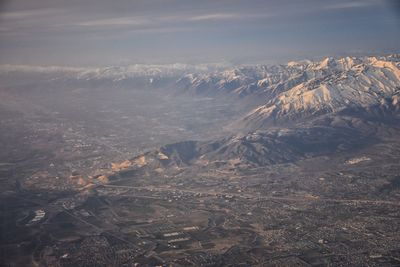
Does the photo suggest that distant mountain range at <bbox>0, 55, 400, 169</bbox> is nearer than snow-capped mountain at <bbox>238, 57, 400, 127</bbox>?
Yes

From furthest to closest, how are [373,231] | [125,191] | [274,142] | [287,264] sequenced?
[274,142]
[125,191]
[373,231]
[287,264]

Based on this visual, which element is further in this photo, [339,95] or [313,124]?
[339,95]

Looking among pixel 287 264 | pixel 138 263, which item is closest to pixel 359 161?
pixel 287 264

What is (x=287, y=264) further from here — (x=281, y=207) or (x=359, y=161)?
(x=359, y=161)

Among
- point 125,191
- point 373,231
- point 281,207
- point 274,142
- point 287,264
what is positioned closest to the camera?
point 287,264

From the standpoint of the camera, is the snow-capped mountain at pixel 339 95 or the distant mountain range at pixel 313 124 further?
the snow-capped mountain at pixel 339 95

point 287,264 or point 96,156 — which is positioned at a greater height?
point 287,264

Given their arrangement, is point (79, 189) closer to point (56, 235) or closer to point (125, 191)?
point (125, 191)

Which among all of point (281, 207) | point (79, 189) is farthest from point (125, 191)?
point (281, 207)

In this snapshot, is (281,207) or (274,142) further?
(274,142)
